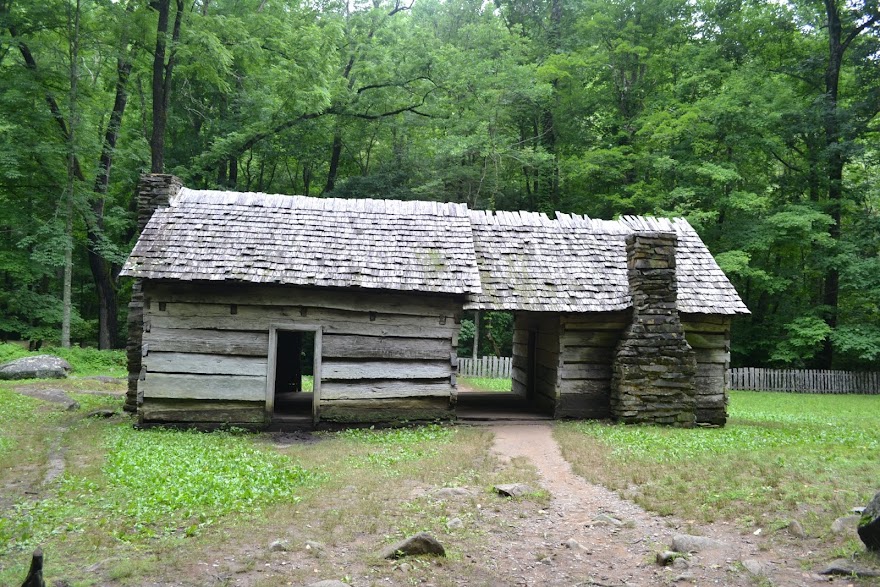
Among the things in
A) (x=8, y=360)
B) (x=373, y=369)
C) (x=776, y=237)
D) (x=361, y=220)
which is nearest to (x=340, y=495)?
(x=373, y=369)

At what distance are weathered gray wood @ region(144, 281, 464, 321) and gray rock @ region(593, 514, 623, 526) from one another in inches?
281

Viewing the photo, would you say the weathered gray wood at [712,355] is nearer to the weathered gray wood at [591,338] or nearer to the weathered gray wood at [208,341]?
the weathered gray wood at [591,338]

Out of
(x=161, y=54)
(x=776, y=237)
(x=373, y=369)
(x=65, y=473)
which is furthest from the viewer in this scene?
(x=776, y=237)

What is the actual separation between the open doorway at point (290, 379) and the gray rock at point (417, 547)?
25.4 ft

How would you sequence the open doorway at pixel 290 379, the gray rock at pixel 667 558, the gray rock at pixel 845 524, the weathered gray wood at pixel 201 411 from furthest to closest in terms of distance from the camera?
the open doorway at pixel 290 379
the weathered gray wood at pixel 201 411
the gray rock at pixel 845 524
the gray rock at pixel 667 558

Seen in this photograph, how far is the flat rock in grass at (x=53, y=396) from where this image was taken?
15055mm

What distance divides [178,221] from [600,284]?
384 inches

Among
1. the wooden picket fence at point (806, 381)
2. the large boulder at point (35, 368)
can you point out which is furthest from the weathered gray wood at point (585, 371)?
the large boulder at point (35, 368)

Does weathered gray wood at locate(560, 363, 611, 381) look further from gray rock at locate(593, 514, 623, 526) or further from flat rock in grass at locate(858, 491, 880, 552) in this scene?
flat rock in grass at locate(858, 491, 880, 552)

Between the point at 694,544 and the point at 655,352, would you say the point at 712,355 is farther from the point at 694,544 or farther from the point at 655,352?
the point at 694,544

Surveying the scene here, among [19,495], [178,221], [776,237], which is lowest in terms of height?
[19,495]

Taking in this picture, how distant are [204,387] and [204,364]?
0.47 m

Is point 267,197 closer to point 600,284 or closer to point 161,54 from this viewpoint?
point 600,284

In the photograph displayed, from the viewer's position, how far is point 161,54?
22.1 m
